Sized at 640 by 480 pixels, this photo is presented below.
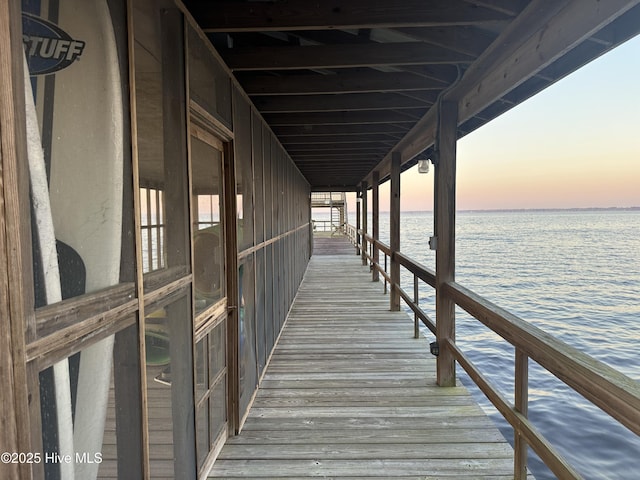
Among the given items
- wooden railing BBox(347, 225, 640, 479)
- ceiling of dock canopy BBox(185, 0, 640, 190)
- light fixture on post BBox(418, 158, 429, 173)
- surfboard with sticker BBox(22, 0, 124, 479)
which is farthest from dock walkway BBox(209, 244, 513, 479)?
ceiling of dock canopy BBox(185, 0, 640, 190)

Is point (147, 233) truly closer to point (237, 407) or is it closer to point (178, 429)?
point (178, 429)

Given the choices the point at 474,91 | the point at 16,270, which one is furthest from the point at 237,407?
the point at 474,91

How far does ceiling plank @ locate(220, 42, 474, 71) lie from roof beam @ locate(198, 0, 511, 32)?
43cm

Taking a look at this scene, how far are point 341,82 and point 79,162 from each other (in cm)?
217

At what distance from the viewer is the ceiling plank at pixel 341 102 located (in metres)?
3.17

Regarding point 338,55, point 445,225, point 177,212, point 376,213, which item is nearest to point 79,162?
point 177,212

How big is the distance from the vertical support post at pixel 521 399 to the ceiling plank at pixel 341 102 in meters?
2.21

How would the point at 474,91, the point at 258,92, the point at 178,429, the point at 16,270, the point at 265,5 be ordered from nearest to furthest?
the point at 16,270
the point at 178,429
the point at 265,5
the point at 474,91
the point at 258,92

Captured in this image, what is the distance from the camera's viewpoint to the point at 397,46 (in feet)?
7.39

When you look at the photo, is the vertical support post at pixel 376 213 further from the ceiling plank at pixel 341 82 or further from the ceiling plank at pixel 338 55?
the ceiling plank at pixel 338 55

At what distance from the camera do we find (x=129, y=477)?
113cm

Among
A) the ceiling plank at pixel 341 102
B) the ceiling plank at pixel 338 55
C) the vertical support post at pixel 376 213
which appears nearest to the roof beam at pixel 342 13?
the ceiling plank at pixel 338 55

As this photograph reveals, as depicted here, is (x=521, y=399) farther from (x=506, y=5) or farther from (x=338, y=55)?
(x=338, y=55)

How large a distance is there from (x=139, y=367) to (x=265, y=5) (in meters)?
1.68
